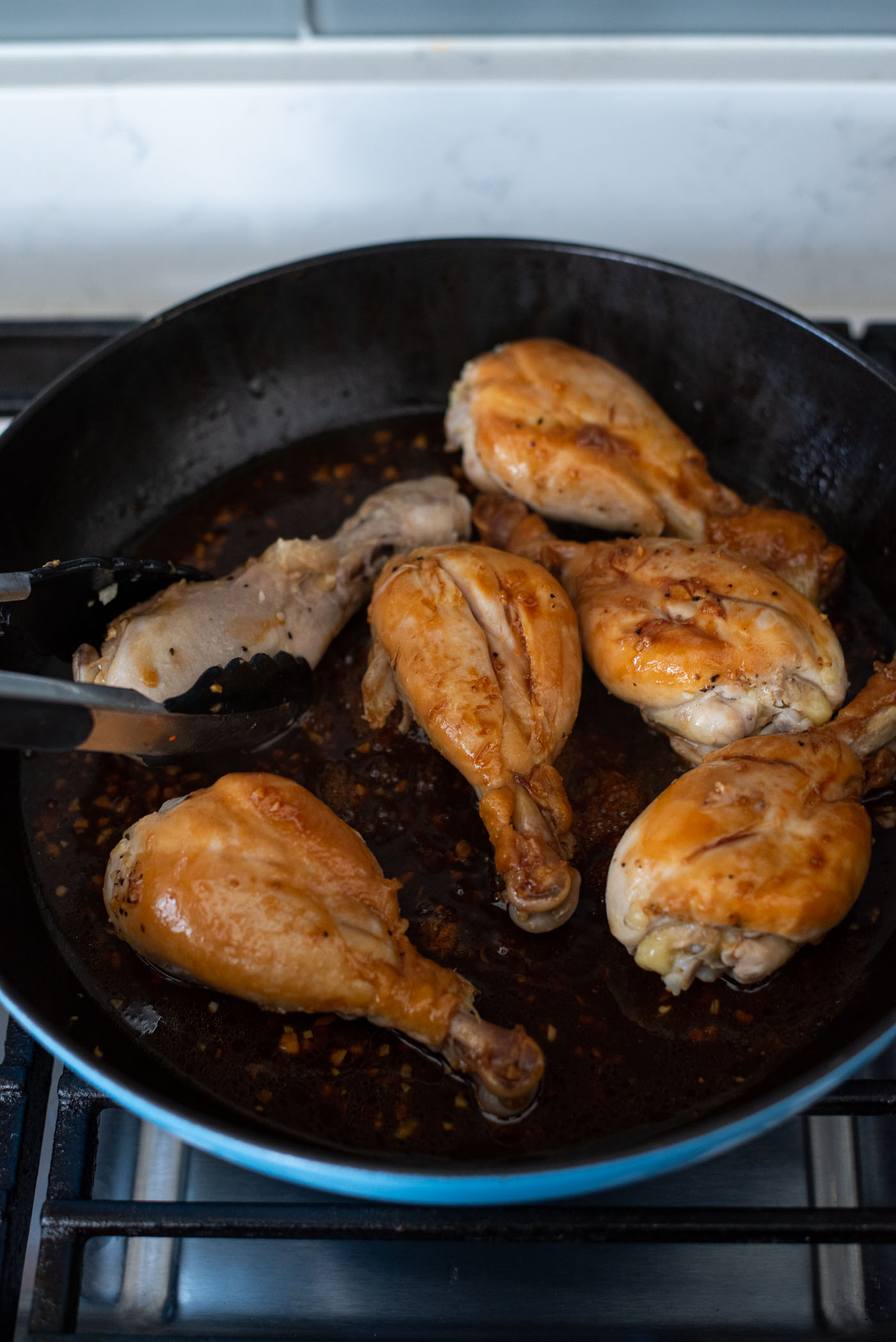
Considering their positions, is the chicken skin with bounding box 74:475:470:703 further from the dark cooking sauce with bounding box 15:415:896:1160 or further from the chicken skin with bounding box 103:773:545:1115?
the chicken skin with bounding box 103:773:545:1115

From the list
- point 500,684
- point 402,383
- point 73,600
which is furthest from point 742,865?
point 402,383

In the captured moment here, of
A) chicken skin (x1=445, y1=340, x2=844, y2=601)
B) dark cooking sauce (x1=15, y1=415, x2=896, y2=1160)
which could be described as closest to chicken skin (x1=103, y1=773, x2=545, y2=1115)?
dark cooking sauce (x1=15, y1=415, x2=896, y2=1160)

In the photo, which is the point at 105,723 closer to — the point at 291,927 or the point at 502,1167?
the point at 291,927

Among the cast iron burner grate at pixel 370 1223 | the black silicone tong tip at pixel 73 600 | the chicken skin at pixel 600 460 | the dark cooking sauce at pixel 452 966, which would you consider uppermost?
the chicken skin at pixel 600 460

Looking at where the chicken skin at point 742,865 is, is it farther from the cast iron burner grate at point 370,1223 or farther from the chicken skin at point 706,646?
the cast iron burner grate at point 370,1223

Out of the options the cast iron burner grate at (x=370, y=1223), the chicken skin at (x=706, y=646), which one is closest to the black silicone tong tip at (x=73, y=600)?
the cast iron burner grate at (x=370, y=1223)
